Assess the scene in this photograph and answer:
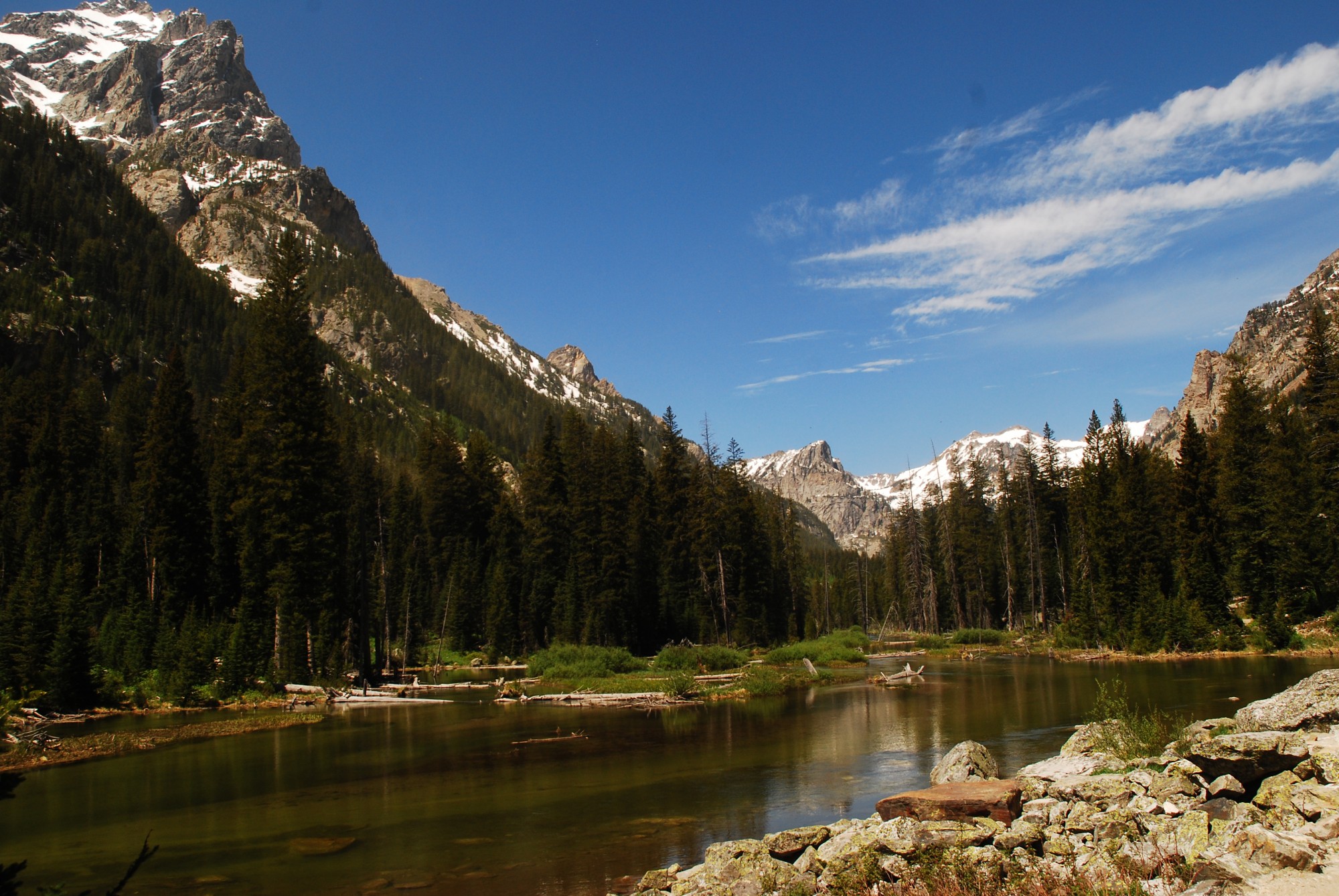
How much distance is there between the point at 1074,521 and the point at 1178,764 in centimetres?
6181

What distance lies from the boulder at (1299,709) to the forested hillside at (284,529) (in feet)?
118

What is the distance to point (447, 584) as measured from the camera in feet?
209

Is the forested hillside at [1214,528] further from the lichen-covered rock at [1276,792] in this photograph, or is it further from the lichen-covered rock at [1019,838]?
the lichen-covered rock at [1019,838]

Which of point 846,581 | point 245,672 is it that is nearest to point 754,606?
point 245,672

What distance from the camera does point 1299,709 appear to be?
1154cm

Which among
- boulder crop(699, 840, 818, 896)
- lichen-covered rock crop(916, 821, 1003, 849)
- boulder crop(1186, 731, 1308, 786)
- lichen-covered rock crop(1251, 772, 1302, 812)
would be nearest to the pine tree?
boulder crop(699, 840, 818, 896)

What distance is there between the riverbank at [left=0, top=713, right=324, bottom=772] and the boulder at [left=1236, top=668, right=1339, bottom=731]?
24288 mm

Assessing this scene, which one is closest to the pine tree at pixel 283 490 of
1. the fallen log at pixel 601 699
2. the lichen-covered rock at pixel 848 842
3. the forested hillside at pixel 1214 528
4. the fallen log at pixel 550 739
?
the fallen log at pixel 601 699

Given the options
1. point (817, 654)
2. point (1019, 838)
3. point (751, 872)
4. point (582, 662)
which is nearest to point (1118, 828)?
point (1019, 838)

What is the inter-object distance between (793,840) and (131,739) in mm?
22729

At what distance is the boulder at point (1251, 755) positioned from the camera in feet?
31.6

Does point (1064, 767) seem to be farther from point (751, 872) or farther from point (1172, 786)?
point (751, 872)

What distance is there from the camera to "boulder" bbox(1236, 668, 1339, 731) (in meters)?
11.1

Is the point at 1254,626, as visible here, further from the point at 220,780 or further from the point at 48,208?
the point at 48,208
